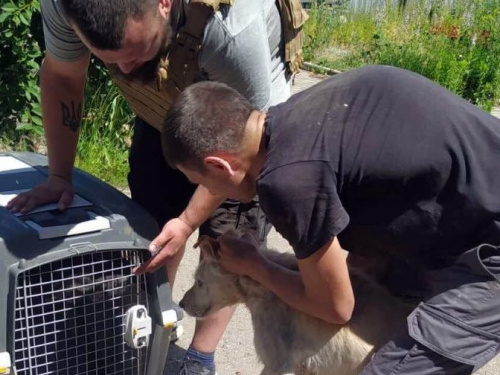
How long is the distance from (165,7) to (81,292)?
0.91 metres

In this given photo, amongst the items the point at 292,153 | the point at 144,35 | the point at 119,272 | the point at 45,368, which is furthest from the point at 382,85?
the point at 45,368

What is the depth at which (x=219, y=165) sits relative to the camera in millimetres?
2115

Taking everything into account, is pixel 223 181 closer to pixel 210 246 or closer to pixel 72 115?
pixel 210 246

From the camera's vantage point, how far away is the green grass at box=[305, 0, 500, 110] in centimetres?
859

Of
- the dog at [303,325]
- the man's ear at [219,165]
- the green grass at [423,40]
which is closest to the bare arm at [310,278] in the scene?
the dog at [303,325]

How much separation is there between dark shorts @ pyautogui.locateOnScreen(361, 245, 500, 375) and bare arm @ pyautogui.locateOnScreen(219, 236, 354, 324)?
196mm

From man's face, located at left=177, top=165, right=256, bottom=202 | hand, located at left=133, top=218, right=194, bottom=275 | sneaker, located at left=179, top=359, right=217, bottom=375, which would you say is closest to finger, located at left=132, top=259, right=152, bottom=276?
hand, located at left=133, top=218, right=194, bottom=275

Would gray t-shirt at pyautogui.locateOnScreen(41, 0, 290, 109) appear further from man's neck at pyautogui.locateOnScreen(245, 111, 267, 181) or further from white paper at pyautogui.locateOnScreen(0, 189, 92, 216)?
white paper at pyautogui.locateOnScreen(0, 189, 92, 216)

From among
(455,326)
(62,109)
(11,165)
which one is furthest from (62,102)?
(455,326)

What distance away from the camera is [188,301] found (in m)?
2.80

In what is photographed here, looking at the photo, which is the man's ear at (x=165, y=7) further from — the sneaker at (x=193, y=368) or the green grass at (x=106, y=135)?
the green grass at (x=106, y=135)

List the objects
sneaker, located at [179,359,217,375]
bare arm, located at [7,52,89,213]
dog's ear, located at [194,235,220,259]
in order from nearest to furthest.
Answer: dog's ear, located at [194,235,220,259]
bare arm, located at [7,52,89,213]
sneaker, located at [179,359,217,375]

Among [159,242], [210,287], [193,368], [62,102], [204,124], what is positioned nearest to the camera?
[204,124]

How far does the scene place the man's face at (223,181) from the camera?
84.7 inches
